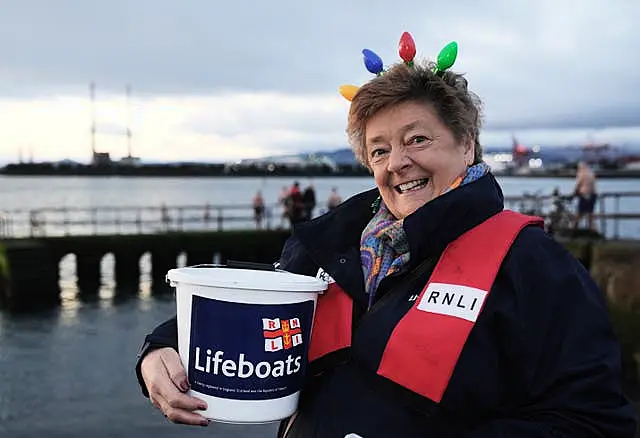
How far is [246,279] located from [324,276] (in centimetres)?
31

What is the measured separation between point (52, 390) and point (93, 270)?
11785 mm

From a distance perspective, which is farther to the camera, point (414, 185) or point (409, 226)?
point (414, 185)

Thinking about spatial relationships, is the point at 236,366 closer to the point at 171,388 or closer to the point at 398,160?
the point at 171,388

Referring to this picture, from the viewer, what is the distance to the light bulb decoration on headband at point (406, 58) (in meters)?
2.12

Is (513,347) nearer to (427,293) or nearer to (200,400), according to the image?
(427,293)

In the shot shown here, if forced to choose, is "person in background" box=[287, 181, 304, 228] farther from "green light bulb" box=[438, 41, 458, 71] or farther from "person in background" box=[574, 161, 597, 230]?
"green light bulb" box=[438, 41, 458, 71]

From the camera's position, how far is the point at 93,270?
23.2 metres

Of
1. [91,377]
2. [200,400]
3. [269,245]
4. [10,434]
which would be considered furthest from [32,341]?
[200,400]

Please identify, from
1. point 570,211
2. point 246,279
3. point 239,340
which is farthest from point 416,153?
point 570,211

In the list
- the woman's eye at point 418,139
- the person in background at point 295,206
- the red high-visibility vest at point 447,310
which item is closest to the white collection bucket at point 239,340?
the red high-visibility vest at point 447,310

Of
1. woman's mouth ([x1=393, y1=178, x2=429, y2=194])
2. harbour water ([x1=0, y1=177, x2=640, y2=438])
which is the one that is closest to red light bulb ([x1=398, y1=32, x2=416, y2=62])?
woman's mouth ([x1=393, y1=178, x2=429, y2=194])

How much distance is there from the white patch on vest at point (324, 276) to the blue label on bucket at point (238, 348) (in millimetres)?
218

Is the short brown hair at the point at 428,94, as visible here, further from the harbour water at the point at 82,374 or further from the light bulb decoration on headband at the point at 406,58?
the harbour water at the point at 82,374

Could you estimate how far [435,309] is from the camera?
6.20 feet
